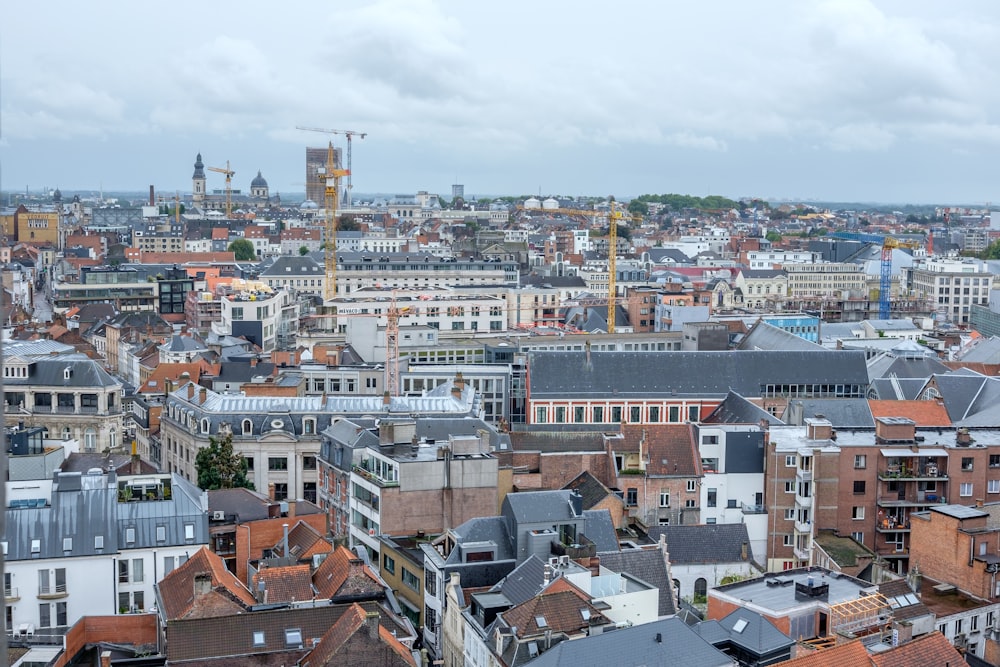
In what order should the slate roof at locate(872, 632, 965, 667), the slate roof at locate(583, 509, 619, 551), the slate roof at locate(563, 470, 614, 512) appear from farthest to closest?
the slate roof at locate(563, 470, 614, 512), the slate roof at locate(583, 509, 619, 551), the slate roof at locate(872, 632, 965, 667)

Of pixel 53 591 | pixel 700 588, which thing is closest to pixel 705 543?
pixel 700 588

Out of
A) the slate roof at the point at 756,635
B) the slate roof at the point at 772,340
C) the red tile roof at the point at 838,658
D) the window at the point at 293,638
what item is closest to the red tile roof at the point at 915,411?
the slate roof at the point at 772,340

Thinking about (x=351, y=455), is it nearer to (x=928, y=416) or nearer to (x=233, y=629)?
(x=233, y=629)

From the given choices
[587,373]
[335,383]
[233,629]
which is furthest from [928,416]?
[233,629]

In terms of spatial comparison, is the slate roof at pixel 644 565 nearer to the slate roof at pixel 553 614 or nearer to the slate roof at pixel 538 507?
the slate roof at pixel 538 507

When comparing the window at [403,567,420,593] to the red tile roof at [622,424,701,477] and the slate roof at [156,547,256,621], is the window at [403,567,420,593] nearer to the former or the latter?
the slate roof at [156,547,256,621]

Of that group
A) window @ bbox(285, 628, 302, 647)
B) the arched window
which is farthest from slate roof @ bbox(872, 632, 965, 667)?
window @ bbox(285, 628, 302, 647)
